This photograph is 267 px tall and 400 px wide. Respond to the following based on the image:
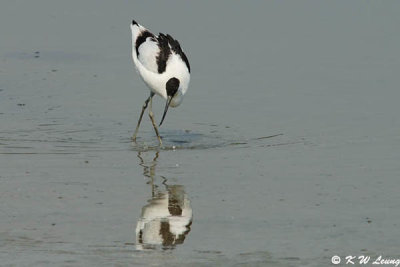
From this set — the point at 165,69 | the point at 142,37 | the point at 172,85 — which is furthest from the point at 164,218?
the point at 142,37

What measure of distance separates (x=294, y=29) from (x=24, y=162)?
7.86 meters

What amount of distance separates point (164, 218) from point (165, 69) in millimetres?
4213

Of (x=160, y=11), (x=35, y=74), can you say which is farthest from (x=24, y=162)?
(x=160, y=11)

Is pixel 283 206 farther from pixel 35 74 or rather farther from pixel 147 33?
pixel 35 74

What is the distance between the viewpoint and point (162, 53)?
12781 millimetres

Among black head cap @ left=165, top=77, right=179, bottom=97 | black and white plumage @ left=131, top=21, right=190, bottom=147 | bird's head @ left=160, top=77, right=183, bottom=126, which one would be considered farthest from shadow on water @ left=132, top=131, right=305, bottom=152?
black head cap @ left=165, top=77, right=179, bottom=97

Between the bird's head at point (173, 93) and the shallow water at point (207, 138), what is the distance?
0.33m

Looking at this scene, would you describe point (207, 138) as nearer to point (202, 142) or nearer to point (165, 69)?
point (202, 142)

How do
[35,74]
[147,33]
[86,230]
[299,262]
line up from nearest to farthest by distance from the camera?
[299,262]
[86,230]
[147,33]
[35,74]

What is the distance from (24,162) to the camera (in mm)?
10680

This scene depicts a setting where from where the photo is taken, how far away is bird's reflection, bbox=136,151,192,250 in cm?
801
